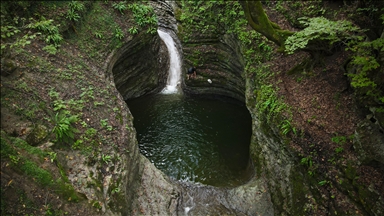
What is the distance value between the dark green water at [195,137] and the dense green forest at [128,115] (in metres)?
2.29

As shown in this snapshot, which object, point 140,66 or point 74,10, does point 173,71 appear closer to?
point 140,66

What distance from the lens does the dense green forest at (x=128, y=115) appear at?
611 cm

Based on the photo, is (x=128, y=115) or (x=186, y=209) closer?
(x=186, y=209)

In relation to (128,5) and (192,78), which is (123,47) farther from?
(192,78)

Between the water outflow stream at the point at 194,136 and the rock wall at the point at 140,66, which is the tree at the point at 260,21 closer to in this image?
the water outflow stream at the point at 194,136

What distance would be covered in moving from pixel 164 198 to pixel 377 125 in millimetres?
7832

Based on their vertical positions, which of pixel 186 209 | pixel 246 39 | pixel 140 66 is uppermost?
pixel 140 66

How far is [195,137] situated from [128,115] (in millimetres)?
5384

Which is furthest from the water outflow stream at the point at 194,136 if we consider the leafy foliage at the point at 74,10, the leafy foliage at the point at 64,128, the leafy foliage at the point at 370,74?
the leafy foliage at the point at 74,10

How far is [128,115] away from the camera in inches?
398

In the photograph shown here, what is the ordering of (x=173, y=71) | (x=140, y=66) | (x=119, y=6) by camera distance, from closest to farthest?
(x=119, y=6) → (x=140, y=66) → (x=173, y=71)

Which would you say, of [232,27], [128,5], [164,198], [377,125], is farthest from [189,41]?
[377,125]

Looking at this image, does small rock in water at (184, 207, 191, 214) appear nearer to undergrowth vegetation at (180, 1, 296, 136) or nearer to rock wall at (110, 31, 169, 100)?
undergrowth vegetation at (180, 1, 296, 136)

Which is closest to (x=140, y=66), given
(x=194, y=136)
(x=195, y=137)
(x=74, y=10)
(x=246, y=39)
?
(x=74, y=10)
